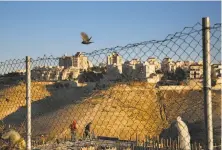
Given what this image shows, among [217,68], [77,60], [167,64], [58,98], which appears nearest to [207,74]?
[217,68]

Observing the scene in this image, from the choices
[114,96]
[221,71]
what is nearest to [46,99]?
[114,96]

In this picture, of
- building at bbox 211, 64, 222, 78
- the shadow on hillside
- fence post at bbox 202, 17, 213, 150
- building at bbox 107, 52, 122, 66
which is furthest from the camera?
the shadow on hillside

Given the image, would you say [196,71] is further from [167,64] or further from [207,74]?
[207,74]

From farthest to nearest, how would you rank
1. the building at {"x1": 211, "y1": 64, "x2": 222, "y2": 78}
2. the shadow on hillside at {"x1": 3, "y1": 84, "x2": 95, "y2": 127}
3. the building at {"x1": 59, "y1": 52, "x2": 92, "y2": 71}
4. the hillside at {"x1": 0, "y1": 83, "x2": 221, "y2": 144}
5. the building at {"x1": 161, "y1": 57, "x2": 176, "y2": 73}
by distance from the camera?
the shadow on hillside at {"x1": 3, "y1": 84, "x2": 95, "y2": 127}, the hillside at {"x1": 0, "y1": 83, "x2": 221, "y2": 144}, the building at {"x1": 59, "y1": 52, "x2": 92, "y2": 71}, the building at {"x1": 161, "y1": 57, "x2": 176, "y2": 73}, the building at {"x1": 211, "y1": 64, "x2": 222, "y2": 78}

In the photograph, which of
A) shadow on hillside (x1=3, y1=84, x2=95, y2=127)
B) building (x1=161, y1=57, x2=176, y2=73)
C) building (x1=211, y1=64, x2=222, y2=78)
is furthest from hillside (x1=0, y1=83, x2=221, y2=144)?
building (x1=211, y1=64, x2=222, y2=78)

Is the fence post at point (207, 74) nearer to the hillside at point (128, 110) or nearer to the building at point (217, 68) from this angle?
the building at point (217, 68)

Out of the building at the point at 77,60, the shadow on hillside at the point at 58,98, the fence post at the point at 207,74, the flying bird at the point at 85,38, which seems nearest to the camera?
the fence post at the point at 207,74

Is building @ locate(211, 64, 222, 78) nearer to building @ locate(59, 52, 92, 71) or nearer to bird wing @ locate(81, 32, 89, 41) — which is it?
building @ locate(59, 52, 92, 71)

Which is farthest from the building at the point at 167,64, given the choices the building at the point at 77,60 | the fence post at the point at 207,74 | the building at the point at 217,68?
the building at the point at 77,60

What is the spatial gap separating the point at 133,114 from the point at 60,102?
74.1ft

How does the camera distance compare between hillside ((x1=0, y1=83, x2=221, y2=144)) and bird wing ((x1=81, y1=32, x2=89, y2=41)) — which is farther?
hillside ((x1=0, y1=83, x2=221, y2=144))

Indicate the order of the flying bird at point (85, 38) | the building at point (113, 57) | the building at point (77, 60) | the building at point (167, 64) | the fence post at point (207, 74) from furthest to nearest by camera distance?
1. the flying bird at point (85, 38)
2. the building at point (77, 60)
3. the building at point (113, 57)
4. the building at point (167, 64)
5. the fence post at point (207, 74)

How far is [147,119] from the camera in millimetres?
35594

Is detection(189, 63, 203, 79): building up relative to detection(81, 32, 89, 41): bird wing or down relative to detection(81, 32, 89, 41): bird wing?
down
